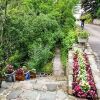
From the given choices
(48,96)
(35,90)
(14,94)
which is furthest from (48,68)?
(48,96)

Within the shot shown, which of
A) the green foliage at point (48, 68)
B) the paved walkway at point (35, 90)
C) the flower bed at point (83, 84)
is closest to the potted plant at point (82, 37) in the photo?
the green foliage at point (48, 68)

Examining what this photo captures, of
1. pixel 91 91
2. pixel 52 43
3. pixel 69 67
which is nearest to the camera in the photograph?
pixel 91 91

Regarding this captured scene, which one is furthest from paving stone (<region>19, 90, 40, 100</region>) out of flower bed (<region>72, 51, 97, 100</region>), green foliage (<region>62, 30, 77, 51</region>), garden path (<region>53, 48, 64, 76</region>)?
green foliage (<region>62, 30, 77, 51</region>)

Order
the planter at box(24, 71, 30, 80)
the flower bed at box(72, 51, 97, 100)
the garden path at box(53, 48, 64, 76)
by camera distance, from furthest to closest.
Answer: the garden path at box(53, 48, 64, 76)
the planter at box(24, 71, 30, 80)
the flower bed at box(72, 51, 97, 100)

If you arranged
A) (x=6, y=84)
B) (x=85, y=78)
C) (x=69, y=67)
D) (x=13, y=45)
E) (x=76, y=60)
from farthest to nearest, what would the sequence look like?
(x=13, y=45) < (x=76, y=60) < (x=69, y=67) < (x=6, y=84) < (x=85, y=78)

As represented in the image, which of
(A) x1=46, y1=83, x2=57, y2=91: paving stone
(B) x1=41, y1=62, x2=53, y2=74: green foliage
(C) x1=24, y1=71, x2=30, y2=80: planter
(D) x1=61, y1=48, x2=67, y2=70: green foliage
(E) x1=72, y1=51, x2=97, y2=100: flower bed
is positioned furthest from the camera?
(D) x1=61, y1=48, x2=67, y2=70: green foliage

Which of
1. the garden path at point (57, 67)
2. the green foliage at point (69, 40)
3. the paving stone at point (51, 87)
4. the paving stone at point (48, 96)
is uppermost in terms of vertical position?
the green foliage at point (69, 40)

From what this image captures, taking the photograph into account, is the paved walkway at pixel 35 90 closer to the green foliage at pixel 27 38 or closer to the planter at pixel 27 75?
the planter at pixel 27 75

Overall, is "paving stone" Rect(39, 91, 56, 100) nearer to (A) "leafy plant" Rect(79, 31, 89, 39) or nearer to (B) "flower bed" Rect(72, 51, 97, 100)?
(B) "flower bed" Rect(72, 51, 97, 100)

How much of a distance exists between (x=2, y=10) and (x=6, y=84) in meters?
3.52

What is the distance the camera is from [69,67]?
1207 cm

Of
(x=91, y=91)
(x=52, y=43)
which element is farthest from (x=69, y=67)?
(x=52, y=43)

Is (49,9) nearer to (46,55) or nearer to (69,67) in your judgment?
(46,55)

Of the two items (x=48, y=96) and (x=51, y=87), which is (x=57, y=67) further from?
(x=48, y=96)
